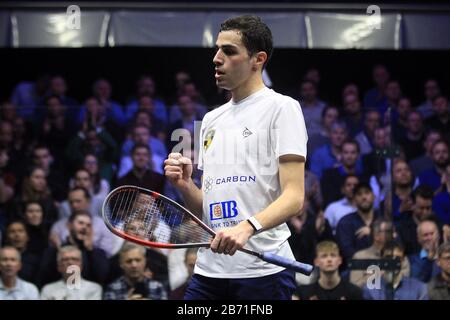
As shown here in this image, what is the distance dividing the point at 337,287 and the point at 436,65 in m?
3.21

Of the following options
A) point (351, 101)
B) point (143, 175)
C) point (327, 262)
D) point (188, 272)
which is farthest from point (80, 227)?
point (351, 101)

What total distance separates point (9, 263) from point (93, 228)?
0.57 m

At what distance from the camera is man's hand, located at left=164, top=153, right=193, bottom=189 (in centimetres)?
349

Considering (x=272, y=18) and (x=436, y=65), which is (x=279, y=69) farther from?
(x=436, y=65)

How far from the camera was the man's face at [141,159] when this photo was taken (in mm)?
6113

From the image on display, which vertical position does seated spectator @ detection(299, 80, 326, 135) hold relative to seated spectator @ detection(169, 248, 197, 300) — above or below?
above

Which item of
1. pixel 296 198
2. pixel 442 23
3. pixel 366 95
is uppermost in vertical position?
pixel 442 23

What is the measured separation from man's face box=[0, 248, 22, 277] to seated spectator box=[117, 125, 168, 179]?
0.84 m

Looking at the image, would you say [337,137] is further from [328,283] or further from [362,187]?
[328,283]

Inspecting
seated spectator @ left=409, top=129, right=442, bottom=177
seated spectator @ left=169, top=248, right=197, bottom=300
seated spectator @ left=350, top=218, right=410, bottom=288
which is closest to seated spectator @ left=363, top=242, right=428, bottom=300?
seated spectator @ left=350, top=218, right=410, bottom=288

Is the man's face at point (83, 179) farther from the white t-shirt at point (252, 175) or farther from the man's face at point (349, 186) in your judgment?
the white t-shirt at point (252, 175)

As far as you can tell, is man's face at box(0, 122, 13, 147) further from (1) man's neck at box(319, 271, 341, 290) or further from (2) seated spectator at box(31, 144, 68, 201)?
(1) man's neck at box(319, 271, 341, 290)
